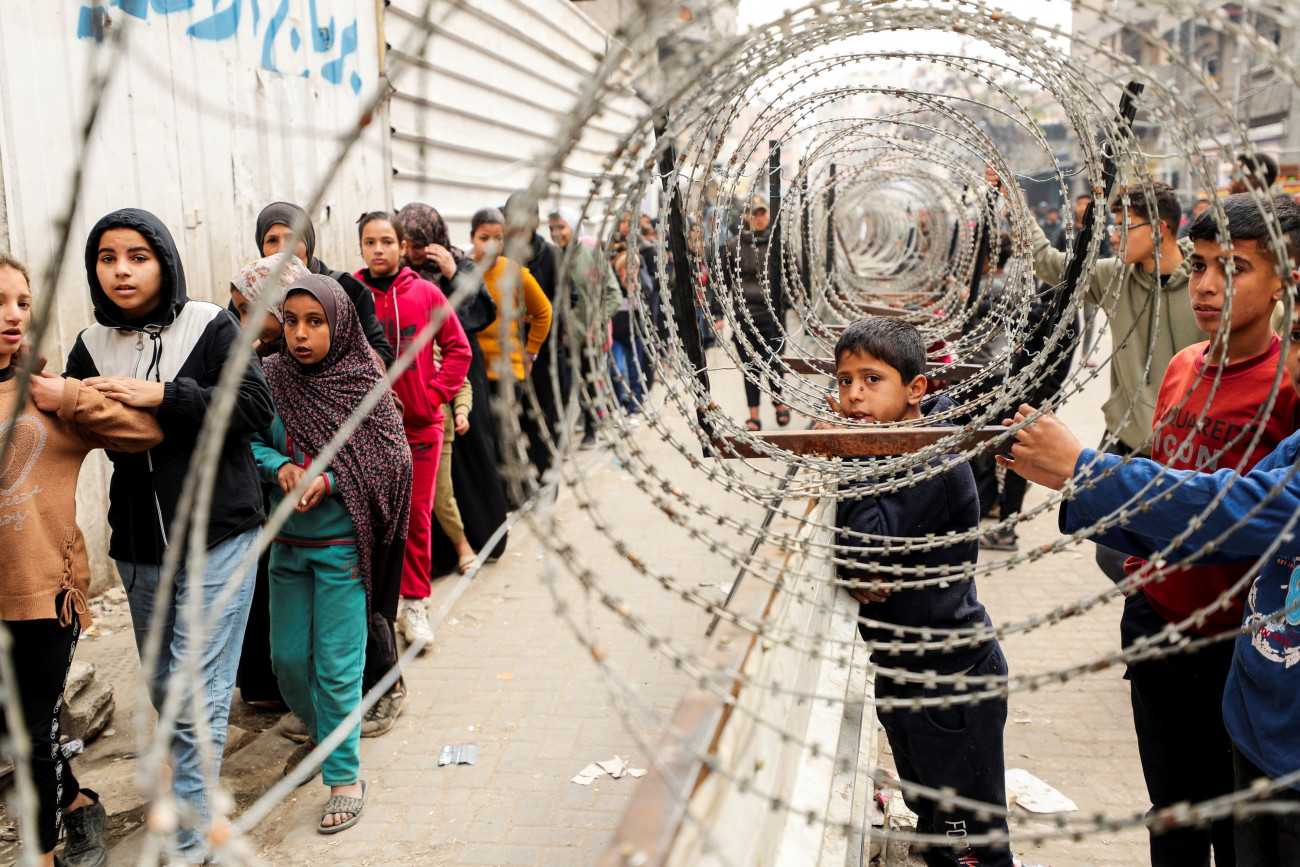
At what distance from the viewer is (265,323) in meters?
3.48

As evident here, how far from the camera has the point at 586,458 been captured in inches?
335

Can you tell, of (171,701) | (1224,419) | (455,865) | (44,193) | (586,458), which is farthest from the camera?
(586,458)

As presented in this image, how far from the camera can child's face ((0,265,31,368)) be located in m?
2.50

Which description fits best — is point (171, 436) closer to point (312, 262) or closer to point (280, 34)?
point (312, 262)

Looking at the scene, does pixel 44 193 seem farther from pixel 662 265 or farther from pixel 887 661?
pixel 887 661

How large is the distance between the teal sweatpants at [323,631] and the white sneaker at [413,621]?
1151mm

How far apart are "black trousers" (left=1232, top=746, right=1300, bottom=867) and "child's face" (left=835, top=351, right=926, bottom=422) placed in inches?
53.9

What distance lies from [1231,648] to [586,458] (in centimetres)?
644

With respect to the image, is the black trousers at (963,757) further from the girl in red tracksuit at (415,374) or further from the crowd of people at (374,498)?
the girl in red tracksuit at (415,374)

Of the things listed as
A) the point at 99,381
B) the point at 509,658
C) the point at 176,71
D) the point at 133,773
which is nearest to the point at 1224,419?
the point at 99,381

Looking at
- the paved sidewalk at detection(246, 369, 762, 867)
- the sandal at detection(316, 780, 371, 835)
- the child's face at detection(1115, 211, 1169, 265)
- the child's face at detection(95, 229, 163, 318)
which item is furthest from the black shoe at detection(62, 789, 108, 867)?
the child's face at detection(1115, 211, 1169, 265)

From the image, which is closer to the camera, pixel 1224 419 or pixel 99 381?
pixel 1224 419

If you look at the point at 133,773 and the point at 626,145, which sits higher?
the point at 626,145

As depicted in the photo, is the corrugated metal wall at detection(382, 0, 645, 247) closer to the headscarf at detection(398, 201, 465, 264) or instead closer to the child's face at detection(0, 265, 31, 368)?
the headscarf at detection(398, 201, 465, 264)
